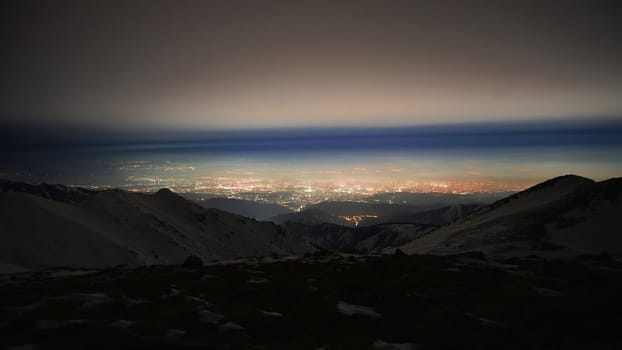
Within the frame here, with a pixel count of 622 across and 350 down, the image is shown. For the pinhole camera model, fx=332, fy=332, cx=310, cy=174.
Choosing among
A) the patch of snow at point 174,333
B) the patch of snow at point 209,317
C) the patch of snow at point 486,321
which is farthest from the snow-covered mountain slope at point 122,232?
the patch of snow at point 486,321

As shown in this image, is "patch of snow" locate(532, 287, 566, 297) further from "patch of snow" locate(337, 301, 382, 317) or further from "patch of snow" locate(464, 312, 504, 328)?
"patch of snow" locate(337, 301, 382, 317)

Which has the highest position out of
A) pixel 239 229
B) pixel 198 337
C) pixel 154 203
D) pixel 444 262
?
pixel 198 337

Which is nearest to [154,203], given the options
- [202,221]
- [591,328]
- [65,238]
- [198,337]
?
[202,221]

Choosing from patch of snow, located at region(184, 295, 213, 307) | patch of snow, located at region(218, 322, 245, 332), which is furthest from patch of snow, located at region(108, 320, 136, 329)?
patch of snow, located at region(184, 295, 213, 307)

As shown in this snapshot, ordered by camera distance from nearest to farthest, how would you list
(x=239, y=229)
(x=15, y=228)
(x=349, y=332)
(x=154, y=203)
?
(x=349, y=332) → (x=15, y=228) → (x=154, y=203) → (x=239, y=229)

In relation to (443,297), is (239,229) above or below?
below

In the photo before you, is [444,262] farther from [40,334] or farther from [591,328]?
[40,334]
